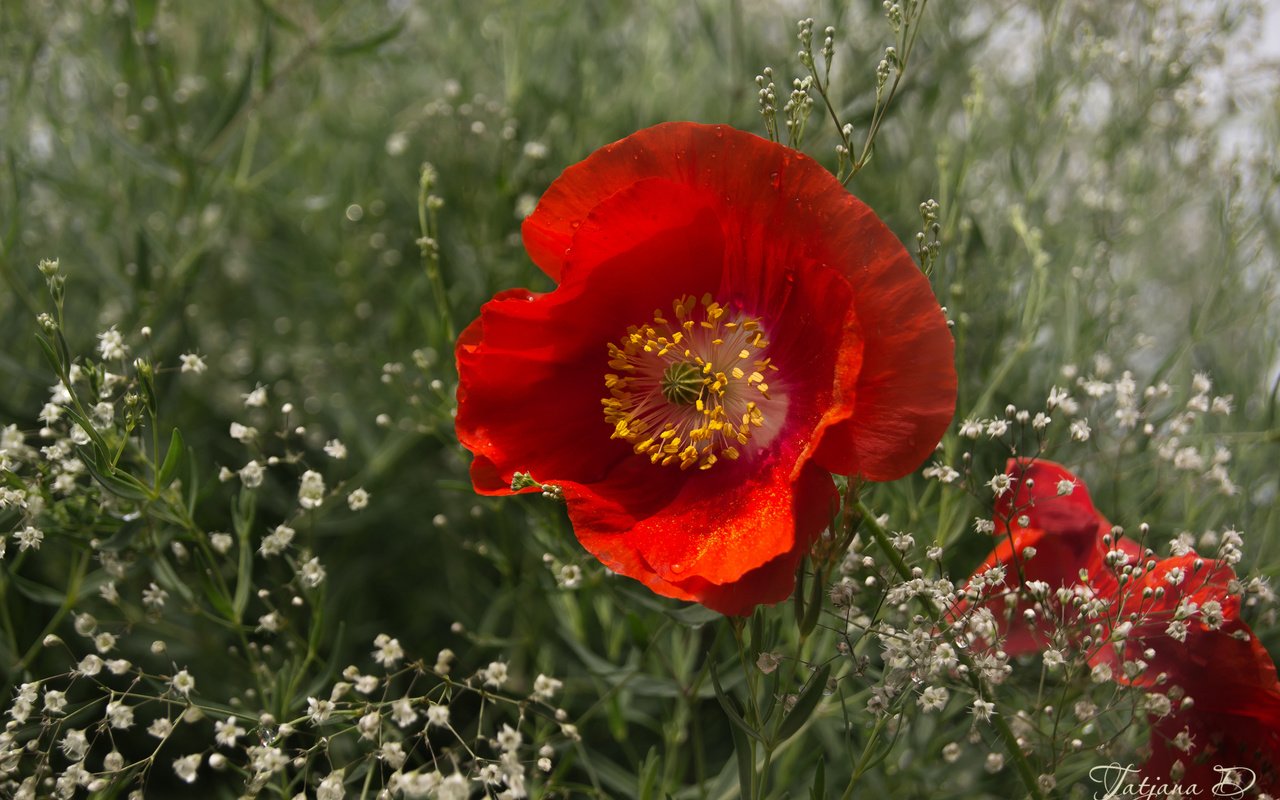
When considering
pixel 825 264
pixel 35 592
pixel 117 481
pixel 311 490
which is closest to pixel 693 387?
pixel 825 264

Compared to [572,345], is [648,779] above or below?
below

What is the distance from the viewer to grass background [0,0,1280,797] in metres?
0.91

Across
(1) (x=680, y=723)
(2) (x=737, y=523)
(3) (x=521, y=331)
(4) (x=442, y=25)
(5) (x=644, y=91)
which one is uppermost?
(4) (x=442, y=25)

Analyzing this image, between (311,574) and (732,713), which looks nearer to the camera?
(732,713)

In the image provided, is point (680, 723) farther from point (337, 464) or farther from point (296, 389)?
point (296, 389)

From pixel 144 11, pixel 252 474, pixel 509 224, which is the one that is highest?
pixel 144 11

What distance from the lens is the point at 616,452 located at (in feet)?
2.44

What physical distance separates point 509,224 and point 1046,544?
626 millimetres

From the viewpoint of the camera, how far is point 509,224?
1.11 metres

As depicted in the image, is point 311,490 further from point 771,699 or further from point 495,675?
point 771,699

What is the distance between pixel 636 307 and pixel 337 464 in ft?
1.82

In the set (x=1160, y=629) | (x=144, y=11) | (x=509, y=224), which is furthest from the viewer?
(x=509, y=224)


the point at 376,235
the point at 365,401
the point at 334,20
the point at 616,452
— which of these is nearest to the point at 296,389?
the point at 365,401

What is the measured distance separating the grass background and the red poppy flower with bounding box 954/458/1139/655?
0.09 m
